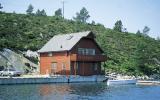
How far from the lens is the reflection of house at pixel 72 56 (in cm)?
7194

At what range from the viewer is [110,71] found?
274ft

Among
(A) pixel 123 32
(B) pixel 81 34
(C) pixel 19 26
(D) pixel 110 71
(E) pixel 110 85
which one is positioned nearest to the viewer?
(E) pixel 110 85

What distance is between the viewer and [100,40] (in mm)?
117312

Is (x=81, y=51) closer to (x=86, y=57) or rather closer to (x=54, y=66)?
(x=86, y=57)

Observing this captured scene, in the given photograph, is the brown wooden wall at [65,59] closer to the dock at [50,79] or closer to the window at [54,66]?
the window at [54,66]

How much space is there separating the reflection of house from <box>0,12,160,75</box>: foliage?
10.6 m

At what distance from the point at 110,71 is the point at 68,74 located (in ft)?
49.5

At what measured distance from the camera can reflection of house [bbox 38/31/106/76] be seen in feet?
236

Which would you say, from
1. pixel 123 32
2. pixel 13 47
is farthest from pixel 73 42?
pixel 123 32

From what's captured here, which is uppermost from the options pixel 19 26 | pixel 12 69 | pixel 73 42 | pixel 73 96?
pixel 19 26

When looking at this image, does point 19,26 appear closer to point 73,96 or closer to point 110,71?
point 110,71

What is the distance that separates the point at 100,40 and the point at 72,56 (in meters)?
47.0

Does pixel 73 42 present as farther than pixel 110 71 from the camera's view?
No

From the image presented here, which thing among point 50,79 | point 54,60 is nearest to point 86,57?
point 54,60
